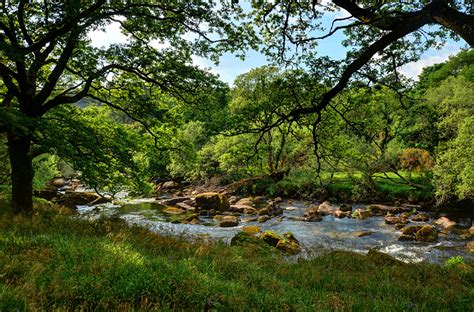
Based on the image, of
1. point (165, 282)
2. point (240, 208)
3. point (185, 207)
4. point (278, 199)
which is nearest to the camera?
point (165, 282)

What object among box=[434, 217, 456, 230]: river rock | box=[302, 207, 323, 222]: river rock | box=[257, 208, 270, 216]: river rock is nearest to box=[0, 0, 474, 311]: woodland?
box=[434, 217, 456, 230]: river rock

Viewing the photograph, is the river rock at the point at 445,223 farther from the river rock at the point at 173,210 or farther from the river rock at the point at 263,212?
the river rock at the point at 173,210

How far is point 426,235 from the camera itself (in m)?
16.6

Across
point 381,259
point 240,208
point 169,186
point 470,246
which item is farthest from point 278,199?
point 381,259

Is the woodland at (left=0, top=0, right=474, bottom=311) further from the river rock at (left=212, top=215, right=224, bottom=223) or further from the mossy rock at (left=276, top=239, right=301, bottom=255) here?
the river rock at (left=212, top=215, right=224, bottom=223)

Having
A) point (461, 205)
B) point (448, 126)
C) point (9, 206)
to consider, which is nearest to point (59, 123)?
point (9, 206)

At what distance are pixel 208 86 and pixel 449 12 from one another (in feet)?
24.3

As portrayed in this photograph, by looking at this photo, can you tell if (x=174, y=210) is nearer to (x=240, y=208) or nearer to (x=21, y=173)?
(x=240, y=208)

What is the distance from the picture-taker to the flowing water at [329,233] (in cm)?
1416

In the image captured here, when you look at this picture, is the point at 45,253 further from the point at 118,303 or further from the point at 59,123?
the point at 59,123

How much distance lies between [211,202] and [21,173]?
54.8 feet

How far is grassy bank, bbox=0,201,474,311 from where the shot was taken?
4168 mm

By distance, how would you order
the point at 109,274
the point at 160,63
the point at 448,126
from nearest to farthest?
the point at 109,274 → the point at 160,63 → the point at 448,126

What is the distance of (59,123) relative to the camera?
975 centimetres
